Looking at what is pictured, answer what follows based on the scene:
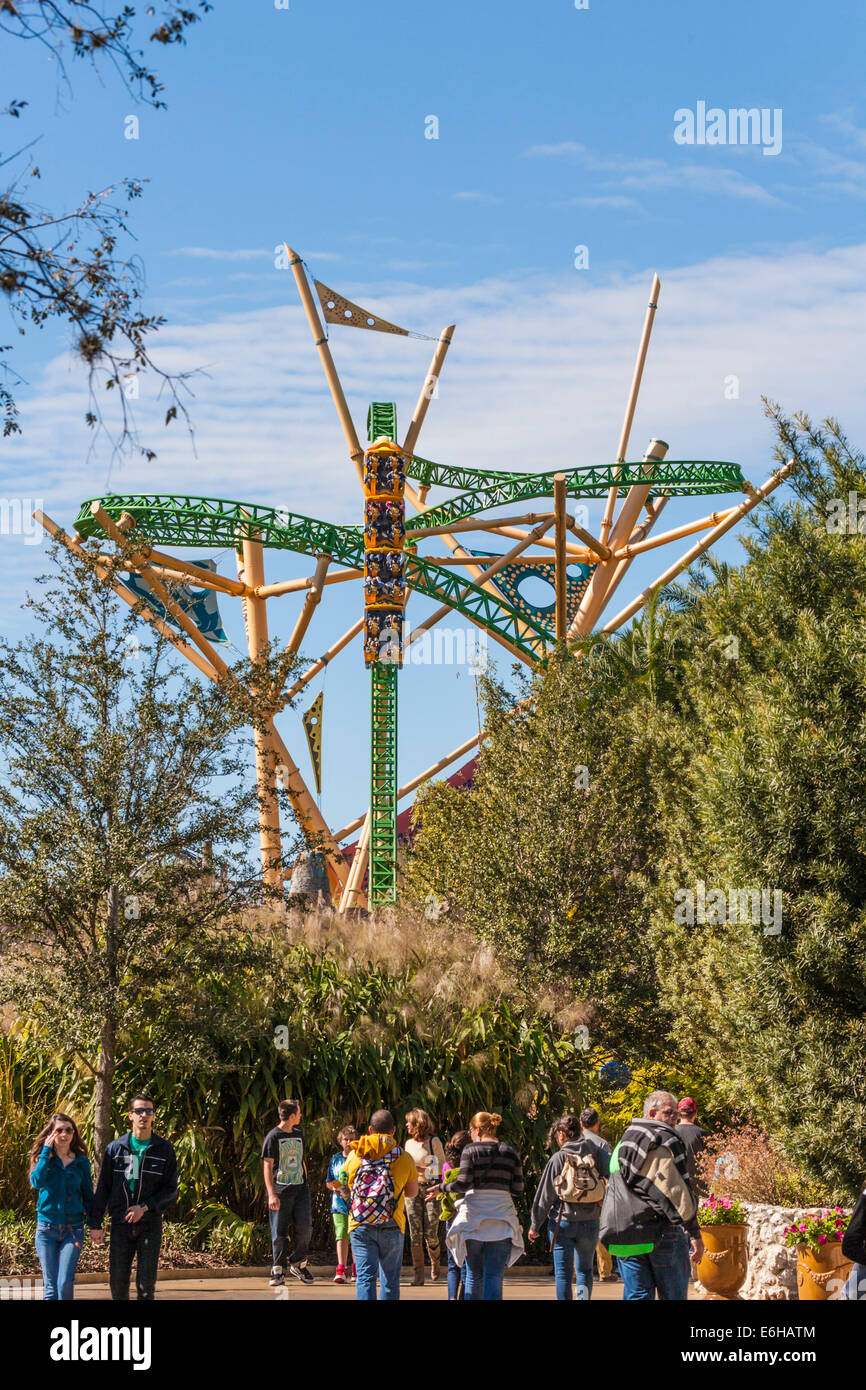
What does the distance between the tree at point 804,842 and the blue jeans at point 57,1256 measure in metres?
5.78

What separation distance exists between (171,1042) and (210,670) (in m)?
21.6

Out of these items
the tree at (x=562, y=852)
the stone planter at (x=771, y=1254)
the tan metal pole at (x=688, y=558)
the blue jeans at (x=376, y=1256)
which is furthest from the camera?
the tan metal pole at (x=688, y=558)

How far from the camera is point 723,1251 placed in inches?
461

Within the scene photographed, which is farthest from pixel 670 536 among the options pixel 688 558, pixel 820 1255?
pixel 820 1255

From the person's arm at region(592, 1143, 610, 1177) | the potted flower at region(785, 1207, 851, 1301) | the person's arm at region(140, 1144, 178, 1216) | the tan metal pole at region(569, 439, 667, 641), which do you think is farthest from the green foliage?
the tan metal pole at region(569, 439, 667, 641)

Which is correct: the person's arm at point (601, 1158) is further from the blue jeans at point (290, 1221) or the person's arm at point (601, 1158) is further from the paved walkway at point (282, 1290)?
the blue jeans at point (290, 1221)

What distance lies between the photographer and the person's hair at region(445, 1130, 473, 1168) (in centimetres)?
1153

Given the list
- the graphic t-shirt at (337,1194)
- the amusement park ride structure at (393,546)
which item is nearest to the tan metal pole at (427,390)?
the amusement park ride structure at (393,546)

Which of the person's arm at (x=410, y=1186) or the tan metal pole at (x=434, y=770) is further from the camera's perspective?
the tan metal pole at (x=434, y=770)

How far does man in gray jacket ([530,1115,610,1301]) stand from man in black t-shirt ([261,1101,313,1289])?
108 inches

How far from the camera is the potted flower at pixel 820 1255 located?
10.7 metres

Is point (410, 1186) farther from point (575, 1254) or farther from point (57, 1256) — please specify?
point (57, 1256)

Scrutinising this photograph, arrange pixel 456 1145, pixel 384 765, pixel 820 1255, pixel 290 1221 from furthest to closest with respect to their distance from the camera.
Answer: pixel 384 765 → pixel 290 1221 → pixel 456 1145 → pixel 820 1255

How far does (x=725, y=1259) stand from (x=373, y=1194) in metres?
3.83
